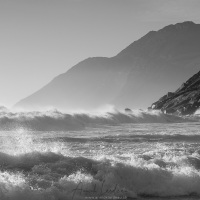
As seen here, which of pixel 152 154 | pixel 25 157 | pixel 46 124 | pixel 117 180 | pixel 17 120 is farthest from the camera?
pixel 17 120

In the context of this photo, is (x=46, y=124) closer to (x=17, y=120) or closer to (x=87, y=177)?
(x=17, y=120)

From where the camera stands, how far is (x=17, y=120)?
2422 inches

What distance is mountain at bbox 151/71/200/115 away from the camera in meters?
103

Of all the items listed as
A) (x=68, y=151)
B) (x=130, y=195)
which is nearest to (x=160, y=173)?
(x=130, y=195)

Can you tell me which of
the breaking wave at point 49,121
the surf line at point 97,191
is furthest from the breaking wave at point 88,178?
the breaking wave at point 49,121

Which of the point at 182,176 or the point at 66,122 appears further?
the point at 66,122

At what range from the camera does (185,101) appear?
111m

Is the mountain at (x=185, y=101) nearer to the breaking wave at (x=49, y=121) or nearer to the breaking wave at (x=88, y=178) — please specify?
the breaking wave at (x=49, y=121)

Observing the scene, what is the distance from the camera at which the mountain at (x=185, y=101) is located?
336ft

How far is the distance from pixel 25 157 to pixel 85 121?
4783cm

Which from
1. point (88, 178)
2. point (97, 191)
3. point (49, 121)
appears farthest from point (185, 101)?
point (97, 191)

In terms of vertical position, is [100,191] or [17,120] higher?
[17,120]

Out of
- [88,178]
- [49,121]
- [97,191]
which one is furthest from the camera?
[49,121]

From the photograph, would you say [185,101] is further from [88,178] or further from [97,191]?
[97,191]
